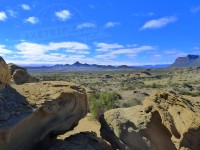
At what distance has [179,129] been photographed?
9195mm

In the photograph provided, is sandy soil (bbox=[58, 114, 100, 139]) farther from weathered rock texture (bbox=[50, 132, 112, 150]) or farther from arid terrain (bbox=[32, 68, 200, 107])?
weathered rock texture (bbox=[50, 132, 112, 150])

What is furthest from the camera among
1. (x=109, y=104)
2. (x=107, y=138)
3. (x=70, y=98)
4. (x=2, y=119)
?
(x=109, y=104)

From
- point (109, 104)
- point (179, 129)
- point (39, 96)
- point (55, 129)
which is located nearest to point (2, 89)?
point (39, 96)

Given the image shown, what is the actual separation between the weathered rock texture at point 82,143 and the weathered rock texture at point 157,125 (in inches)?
13.0

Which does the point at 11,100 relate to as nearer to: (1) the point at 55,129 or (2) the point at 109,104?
(1) the point at 55,129

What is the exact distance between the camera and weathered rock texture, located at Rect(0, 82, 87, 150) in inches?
318

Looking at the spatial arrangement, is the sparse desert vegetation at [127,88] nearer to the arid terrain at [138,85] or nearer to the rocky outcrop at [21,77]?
the arid terrain at [138,85]

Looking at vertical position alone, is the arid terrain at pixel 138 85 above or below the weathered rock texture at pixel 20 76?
below

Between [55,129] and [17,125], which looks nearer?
[17,125]

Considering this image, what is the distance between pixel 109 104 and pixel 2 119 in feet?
44.4

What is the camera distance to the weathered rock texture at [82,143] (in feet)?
30.4

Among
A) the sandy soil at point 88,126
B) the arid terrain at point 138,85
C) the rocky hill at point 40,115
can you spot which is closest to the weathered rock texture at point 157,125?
the rocky hill at point 40,115

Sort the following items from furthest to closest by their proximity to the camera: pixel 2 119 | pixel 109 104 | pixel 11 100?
pixel 109 104 → pixel 11 100 → pixel 2 119

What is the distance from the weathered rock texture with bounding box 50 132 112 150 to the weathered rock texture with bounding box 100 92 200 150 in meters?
0.33
